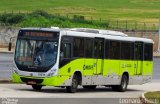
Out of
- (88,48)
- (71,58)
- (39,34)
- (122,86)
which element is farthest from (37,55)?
(122,86)

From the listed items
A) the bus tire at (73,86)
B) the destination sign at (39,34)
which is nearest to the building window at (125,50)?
the bus tire at (73,86)

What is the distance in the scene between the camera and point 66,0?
128125 millimetres

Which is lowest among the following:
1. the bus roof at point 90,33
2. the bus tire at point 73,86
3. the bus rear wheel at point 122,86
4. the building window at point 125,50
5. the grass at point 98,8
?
the grass at point 98,8

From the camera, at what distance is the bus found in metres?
27.8

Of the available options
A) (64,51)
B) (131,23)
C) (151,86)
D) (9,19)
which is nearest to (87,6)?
(131,23)

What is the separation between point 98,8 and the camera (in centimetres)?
12212

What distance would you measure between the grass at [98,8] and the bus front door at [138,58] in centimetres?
7056

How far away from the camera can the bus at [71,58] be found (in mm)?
27828

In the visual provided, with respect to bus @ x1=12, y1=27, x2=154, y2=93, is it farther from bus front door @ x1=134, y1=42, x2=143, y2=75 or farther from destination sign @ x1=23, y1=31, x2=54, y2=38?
bus front door @ x1=134, y1=42, x2=143, y2=75

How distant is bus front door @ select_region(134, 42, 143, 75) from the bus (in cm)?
63

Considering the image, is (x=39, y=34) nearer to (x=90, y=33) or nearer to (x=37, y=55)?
(x=37, y=55)

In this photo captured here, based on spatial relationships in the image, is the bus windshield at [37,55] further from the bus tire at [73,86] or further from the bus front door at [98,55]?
the bus front door at [98,55]

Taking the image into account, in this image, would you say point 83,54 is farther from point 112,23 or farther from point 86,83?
point 112,23

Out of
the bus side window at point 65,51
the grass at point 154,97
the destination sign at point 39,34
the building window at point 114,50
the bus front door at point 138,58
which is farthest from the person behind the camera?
the bus front door at point 138,58
